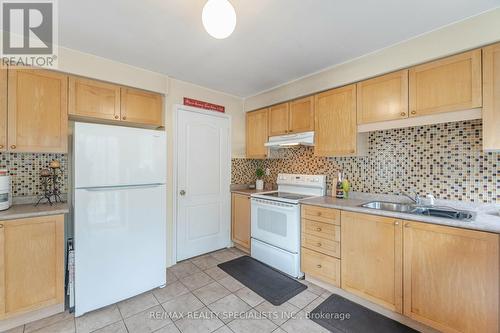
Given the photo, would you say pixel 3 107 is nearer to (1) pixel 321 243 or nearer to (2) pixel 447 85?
(1) pixel 321 243

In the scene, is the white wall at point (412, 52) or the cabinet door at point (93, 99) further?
the cabinet door at point (93, 99)

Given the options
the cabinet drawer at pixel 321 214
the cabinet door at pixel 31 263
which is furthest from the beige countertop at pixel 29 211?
the cabinet drawer at pixel 321 214

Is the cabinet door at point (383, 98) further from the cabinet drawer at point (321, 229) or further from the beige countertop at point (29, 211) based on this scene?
the beige countertop at point (29, 211)

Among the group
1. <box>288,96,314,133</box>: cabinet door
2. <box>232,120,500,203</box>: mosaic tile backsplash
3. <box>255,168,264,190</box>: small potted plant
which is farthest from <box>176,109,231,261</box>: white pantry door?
<box>232,120,500,203</box>: mosaic tile backsplash

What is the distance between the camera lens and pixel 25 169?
7.13ft

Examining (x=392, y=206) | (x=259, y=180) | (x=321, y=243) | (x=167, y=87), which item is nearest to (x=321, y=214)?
(x=321, y=243)

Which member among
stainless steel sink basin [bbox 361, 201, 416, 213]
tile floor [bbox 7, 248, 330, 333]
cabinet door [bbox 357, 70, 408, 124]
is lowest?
tile floor [bbox 7, 248, 330, 333]

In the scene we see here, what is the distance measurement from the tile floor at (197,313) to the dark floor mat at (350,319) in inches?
3.1

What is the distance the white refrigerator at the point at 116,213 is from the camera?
73.2 inches

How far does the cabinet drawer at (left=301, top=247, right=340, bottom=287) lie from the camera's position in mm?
2168

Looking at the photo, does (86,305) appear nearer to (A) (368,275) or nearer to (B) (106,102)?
(B) (106,102)

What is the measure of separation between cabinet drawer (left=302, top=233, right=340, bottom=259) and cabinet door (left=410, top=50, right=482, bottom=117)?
1.42 m

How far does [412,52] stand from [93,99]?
311 centimetres

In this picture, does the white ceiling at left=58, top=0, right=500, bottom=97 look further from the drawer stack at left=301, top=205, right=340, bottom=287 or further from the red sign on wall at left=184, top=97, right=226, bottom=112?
the drawer stack at left=301, top=205, right=340, bottom=287
